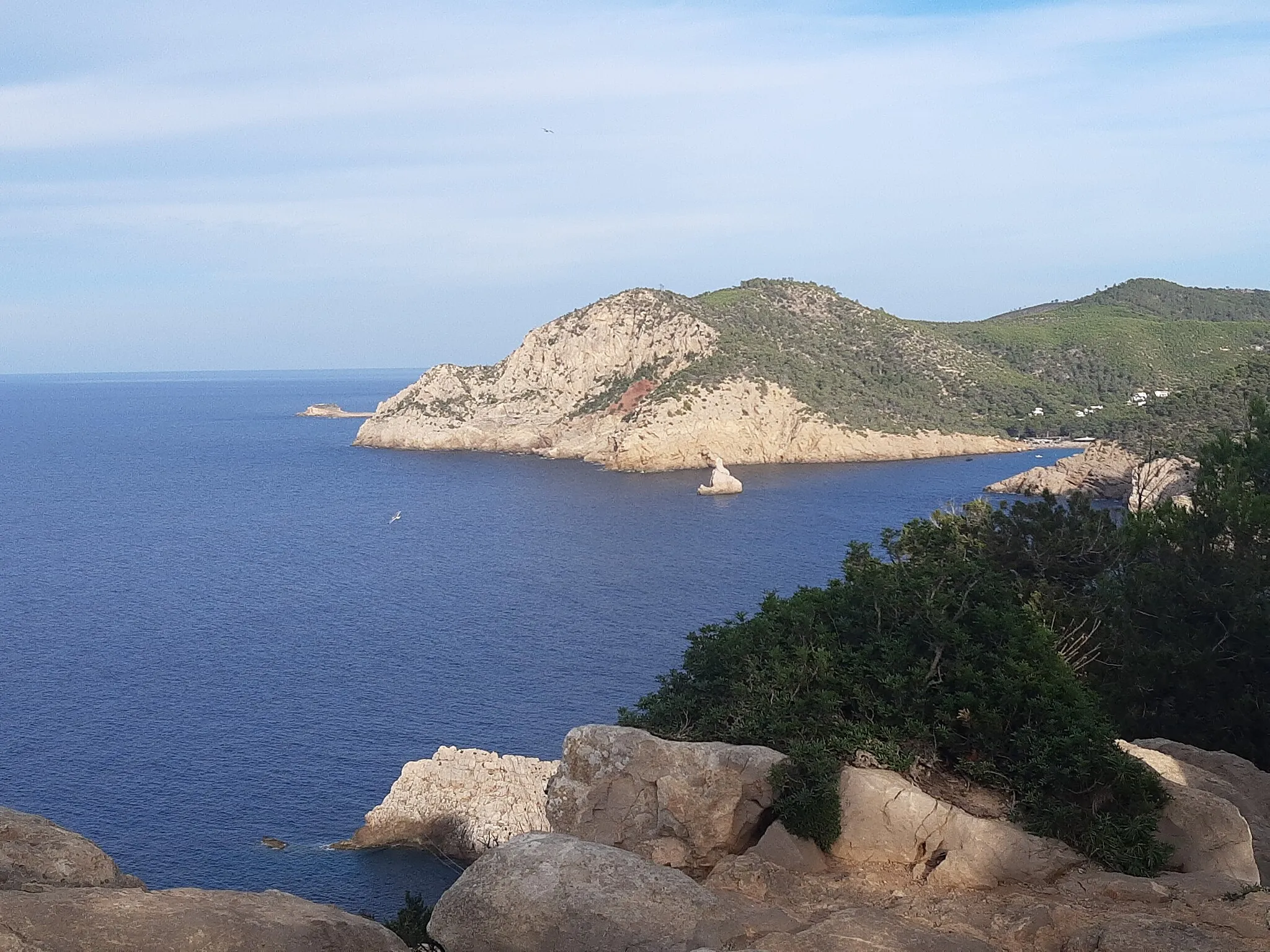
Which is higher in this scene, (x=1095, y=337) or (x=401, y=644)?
(x=1095, y=337)

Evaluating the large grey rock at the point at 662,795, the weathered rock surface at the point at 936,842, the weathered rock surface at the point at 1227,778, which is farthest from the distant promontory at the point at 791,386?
the large grey rock at the point at 662,795

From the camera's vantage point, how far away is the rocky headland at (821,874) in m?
12.6

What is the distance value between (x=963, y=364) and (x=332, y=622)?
4978 inches

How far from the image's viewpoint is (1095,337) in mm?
185000

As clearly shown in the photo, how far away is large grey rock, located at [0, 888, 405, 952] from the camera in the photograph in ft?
34.0

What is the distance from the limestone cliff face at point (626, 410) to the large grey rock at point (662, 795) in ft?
350

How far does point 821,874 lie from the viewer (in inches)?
603

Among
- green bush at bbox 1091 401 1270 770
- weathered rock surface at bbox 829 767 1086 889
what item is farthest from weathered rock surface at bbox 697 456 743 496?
weathered rock surface at bbox 829 767 1086 889

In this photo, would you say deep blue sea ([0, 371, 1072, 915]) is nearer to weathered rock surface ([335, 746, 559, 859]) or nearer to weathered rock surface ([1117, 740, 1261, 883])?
weathered rock surface ([335, 746, 559, 859])

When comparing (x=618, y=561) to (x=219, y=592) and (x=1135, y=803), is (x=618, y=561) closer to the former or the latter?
(x=219, y=592)

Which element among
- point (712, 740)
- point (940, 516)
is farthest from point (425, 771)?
point (712, 740)

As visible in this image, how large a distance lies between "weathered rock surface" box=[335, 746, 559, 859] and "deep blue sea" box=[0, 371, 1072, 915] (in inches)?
32.4

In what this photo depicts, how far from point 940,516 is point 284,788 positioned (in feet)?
79.0

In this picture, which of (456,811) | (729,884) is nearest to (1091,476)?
(456,811)
